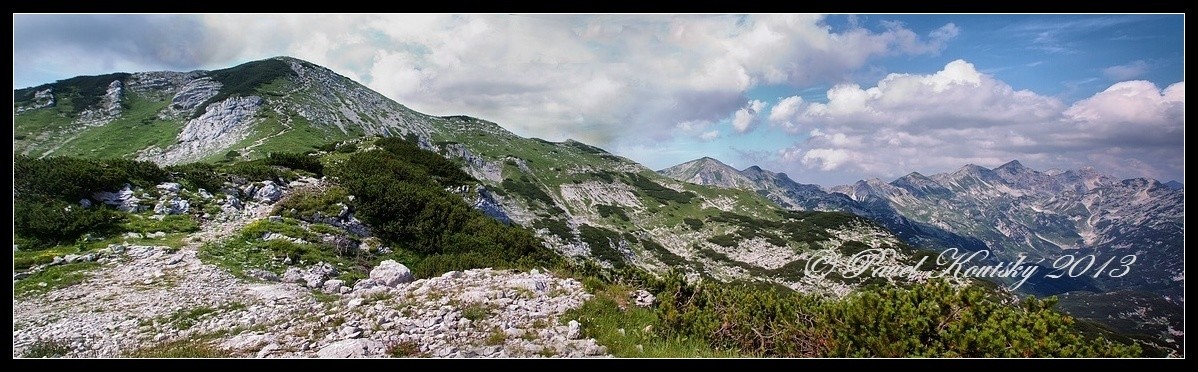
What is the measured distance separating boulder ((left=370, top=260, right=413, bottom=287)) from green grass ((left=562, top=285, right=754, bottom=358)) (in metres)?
4.61

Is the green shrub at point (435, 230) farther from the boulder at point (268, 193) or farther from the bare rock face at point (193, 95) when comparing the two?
the bare rock face at point (193, 95)

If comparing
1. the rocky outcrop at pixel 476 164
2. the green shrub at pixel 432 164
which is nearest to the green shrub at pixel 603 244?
the rocky outcrop at pixel 476 164

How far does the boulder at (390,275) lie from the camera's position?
11.4 metres

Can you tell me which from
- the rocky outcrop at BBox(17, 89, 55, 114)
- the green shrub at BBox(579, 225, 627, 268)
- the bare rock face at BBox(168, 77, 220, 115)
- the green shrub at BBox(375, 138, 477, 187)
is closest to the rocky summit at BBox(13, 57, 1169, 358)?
the green shrub at BBox(375, 138, 477, 187)

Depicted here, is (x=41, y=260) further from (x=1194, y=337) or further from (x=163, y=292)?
(x=1194, y=337)

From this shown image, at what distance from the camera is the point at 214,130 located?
72.9 metres

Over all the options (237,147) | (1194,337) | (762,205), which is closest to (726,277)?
(237,147)

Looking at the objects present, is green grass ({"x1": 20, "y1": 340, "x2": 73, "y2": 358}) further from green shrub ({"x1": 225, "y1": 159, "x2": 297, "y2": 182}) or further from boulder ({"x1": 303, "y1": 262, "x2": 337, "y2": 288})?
green shrub ({"x1": 225, "y1": 159, "x2": 297, "y2": 182})

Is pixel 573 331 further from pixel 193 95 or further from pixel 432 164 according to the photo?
pixel 193 95

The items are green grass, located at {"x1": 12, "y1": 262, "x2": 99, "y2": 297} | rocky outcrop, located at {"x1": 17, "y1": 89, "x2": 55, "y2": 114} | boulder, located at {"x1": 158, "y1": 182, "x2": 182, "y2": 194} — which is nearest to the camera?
green grass, located at {"x1": 12, "y1": 262, "x2": 99, "y2": 297}

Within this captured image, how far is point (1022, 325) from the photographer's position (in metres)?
6.77

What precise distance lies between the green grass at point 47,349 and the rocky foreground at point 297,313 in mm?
44

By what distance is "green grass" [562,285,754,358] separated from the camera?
314 inches

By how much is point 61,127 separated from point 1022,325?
107 metres
